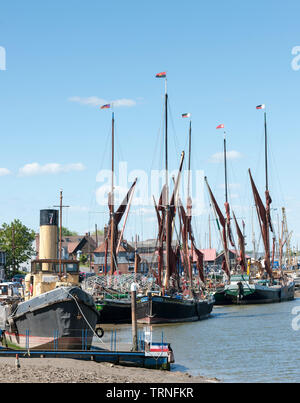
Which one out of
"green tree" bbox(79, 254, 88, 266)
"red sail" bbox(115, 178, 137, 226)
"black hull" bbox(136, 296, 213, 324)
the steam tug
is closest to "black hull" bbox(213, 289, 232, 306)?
"red sail" bbox(115, 178, 137, 226)

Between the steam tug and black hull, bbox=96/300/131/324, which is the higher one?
the steam tug

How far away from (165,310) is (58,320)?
85.1 ft

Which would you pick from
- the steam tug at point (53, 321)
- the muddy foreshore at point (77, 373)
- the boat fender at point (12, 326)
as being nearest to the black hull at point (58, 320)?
the steam tug at point (53, 321)

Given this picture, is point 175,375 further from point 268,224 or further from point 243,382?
point 268,224

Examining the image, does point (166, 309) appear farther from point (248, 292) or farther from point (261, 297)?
point (261, 297)

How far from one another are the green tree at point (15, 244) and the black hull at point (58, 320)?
7828cm

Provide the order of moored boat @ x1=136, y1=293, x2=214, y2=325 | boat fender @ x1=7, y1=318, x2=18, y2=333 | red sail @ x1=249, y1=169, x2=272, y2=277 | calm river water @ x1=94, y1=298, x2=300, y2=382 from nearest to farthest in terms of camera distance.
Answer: calm river water @ x1=94, y1=298, x2=300, y2=382 → boat fender @ x1=7, y1=318, x2=18, y2=333 → moored boat @ x1=136, y1=293, x2=214, y2=325 → red sail @ x1=249, y1=169, x2=272, y2=277

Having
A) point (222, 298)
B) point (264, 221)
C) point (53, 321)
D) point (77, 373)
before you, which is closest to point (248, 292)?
point (222, 298)

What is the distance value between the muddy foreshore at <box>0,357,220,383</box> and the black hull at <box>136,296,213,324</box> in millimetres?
26161

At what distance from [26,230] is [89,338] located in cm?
8391

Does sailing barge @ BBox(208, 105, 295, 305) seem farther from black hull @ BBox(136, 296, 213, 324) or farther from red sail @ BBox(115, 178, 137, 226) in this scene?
black hull @ BBox(136, 296, 213, 324)

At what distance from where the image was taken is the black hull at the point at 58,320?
32250 mm

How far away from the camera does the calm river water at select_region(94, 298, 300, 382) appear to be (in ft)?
104
